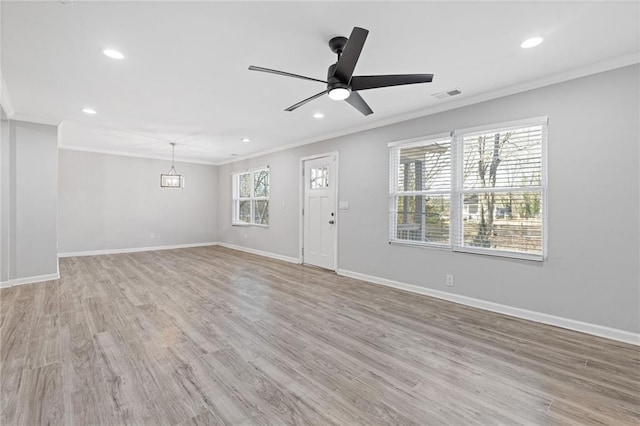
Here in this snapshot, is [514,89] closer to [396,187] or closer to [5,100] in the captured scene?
[396,187]

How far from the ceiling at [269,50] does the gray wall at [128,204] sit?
288 cm

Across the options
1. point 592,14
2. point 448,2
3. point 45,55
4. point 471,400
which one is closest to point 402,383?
point 471,400

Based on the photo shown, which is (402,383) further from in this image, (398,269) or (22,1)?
(22,1)

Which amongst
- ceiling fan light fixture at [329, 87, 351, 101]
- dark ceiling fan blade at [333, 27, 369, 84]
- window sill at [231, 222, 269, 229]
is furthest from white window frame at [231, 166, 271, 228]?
dark ceiling fan blade at [333, 27, 369, 84]

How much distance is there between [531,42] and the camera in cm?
240

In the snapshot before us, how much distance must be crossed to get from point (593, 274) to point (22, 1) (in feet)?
16.3

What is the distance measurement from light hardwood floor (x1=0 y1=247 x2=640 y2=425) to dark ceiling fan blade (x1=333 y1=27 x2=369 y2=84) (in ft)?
7.07

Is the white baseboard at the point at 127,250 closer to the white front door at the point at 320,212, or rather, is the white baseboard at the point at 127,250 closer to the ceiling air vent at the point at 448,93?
the white front door at the point at 320,212

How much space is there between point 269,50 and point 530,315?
3671 millimetres

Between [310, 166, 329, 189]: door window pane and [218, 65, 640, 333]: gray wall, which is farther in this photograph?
[310, 166, 329, 189]: door window pane

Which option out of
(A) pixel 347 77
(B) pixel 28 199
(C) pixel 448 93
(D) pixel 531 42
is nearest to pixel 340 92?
(A) pixel 347 77

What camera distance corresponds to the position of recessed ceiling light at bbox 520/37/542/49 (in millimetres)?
2352

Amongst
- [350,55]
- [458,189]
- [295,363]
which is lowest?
[295,363]

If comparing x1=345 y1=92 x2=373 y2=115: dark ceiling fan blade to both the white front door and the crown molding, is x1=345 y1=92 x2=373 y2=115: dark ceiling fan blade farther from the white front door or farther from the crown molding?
the crown molding
